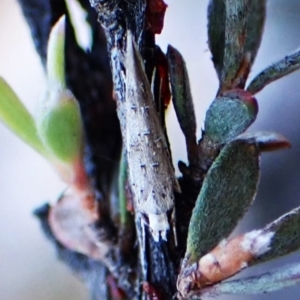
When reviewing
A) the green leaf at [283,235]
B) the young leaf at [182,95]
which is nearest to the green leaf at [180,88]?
the young leaf at [182,95]

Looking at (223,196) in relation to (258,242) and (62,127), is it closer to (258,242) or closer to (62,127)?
(258,242)

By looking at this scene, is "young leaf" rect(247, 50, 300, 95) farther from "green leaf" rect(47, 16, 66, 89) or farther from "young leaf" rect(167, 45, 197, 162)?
"green leaf" rect(47, 16, 66, 89)

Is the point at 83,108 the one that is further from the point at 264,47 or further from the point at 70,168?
the point at 264,47

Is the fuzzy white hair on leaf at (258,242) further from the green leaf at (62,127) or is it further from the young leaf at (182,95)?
the green leaf at (62,127)

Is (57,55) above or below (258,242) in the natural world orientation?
above

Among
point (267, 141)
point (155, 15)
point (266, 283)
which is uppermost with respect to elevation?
point (155, 15)

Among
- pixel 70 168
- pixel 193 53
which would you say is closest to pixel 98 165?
pixel 70 168

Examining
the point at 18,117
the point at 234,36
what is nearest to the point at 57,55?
the point at 18,117
